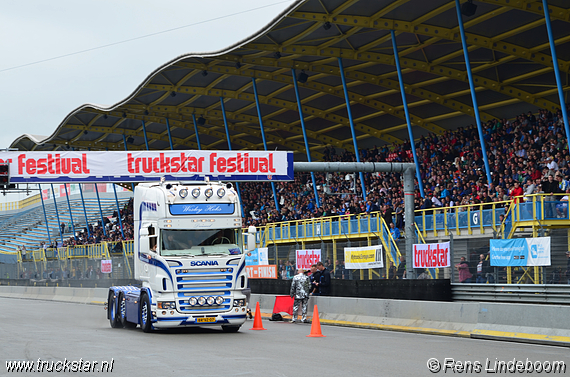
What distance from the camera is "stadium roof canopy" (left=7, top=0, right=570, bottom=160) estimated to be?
30.3 metres

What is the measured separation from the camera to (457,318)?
57.3 feet

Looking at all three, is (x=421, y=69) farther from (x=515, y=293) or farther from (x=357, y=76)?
(x=515, y=293)

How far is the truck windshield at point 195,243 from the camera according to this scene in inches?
683

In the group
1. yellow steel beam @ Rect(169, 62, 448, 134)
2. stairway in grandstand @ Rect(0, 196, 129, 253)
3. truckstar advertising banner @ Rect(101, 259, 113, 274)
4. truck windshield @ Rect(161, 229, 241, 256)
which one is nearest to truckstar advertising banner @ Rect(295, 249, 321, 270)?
truck windshield @ Rect(161, 229, 241, 256)

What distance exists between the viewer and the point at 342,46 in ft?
114

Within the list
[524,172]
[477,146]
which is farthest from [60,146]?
[524,172]

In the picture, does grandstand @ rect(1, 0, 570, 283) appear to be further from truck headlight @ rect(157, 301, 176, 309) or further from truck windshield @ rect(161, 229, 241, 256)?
truck headlight @ rect(157, 301, 176, 309)

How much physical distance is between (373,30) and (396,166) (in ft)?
31.4

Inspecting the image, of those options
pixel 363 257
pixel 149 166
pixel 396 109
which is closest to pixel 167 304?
pixel 363 257

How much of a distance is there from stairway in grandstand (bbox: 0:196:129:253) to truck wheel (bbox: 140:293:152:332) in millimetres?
61806

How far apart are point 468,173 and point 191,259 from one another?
692 inches

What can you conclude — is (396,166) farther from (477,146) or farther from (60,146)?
(60,146)

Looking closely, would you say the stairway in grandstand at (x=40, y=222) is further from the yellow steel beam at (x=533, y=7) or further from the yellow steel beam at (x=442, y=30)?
the yellow steel beam at (x=533, y=7)

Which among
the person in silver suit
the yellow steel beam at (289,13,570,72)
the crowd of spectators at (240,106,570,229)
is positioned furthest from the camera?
the yellow steel beam at (289,13,570,72)
